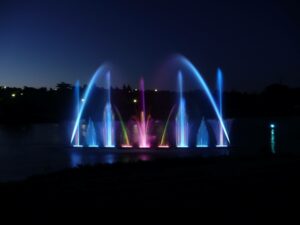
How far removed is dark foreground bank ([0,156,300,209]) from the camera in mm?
9320

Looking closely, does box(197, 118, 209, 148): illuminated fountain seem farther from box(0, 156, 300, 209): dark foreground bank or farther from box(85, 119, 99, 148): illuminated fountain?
box(0, 156, 300, 209): dark foreground bank

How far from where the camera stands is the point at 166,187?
35.6 ft

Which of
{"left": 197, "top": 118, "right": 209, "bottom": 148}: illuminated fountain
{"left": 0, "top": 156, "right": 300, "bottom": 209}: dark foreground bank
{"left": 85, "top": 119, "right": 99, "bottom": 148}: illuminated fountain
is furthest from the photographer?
{"left": 85, "top": 119, "right": 99, "bottom": 148}: illuminated fountain

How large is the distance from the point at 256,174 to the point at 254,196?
297 centimetres

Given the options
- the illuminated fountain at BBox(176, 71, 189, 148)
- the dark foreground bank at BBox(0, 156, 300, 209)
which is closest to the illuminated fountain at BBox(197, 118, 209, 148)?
the illuminated fountain at BBox(176, 71, 189, 148)

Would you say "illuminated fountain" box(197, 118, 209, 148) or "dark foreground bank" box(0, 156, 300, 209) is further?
"illuminated fountain" box(197, 118, 209, 148)

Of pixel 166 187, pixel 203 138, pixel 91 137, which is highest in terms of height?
pixel 91 137

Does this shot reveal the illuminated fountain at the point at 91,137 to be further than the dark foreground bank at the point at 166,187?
Yes

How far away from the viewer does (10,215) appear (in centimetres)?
877

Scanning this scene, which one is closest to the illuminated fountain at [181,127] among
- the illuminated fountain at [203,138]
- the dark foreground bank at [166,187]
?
the illuminated fountain at [203,138]

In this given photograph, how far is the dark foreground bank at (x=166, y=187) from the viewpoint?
30.6ft

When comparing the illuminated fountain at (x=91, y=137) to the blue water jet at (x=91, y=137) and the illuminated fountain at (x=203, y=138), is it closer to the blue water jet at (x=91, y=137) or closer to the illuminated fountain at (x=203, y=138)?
the blue water jet at (x=91, y=137)

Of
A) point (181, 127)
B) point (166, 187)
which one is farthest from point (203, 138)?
point (166, 187)

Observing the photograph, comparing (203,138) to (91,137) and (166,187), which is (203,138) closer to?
(91,137)
